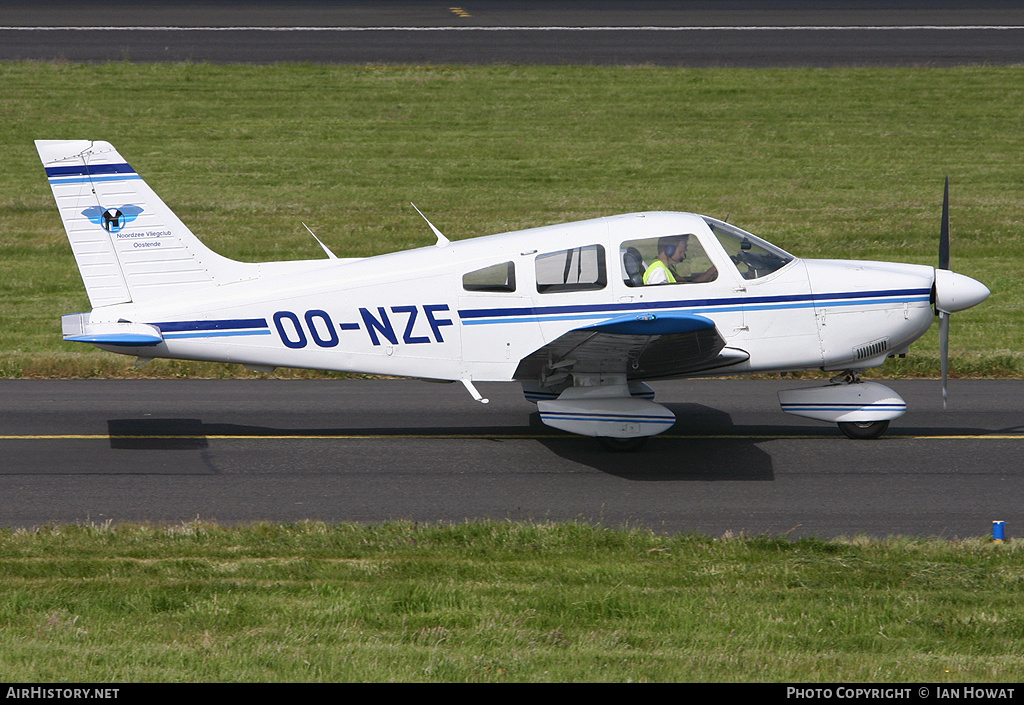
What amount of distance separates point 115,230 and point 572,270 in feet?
14.8

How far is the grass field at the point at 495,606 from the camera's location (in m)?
6.02

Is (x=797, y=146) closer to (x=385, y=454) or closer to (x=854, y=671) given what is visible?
(x=385, y=454)

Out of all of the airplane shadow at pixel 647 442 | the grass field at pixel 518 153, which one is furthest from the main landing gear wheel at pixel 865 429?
the grass field at pixel 518 153

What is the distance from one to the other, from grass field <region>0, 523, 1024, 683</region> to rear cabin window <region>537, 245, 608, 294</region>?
2888 millimetres

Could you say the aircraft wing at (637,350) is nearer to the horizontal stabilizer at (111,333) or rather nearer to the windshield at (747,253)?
the windshield at (747,253)

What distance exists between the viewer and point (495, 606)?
6.93 meters

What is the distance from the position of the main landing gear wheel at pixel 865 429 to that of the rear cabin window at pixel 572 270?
3.14 meters

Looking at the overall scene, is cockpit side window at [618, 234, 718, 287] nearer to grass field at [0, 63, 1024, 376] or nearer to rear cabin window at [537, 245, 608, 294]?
rear cabin window at [537, 245, 608, 294]

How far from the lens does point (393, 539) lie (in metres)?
8.23

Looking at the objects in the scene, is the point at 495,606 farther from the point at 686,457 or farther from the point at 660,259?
the point at 660,259

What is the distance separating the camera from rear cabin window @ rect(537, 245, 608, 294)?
10.4m

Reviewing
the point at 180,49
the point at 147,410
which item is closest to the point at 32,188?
the point at 180,49

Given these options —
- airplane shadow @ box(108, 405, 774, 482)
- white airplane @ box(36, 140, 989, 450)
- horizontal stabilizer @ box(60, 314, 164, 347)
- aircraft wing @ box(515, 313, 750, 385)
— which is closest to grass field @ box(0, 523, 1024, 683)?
aircraft wing @ box(515, 313, 750, 385)

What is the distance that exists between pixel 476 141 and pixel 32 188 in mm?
9751
